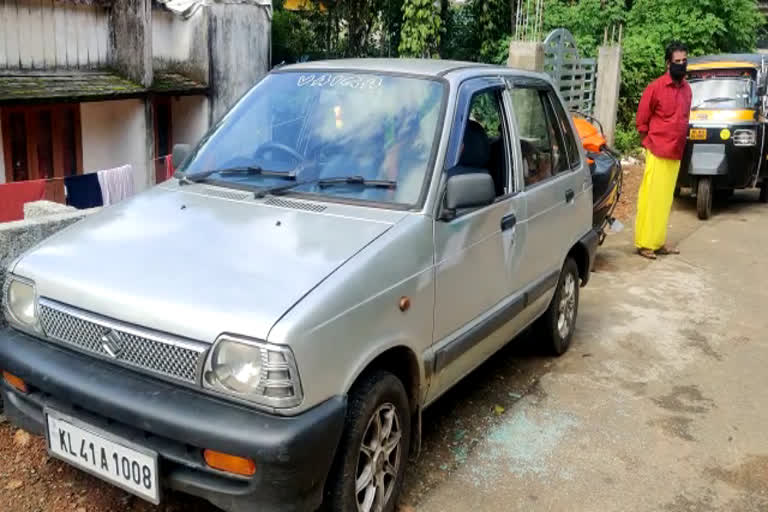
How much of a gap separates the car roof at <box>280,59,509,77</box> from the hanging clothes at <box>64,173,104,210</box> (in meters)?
3.36

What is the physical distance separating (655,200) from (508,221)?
4736 millimetres

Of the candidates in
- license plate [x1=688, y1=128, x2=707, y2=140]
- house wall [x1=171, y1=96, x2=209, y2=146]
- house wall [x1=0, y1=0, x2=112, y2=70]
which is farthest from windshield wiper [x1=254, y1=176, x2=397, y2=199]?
house wall [x1=171, y1=96, x2=209, y2=146]

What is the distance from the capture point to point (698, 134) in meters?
10.1

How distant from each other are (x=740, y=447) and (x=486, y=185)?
7.14ft

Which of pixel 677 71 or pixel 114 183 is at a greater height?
pixel 677 71

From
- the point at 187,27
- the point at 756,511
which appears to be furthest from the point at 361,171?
the point at 187,27

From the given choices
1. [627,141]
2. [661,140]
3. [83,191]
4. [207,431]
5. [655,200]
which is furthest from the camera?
[627,141]

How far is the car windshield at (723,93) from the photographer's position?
1020cm

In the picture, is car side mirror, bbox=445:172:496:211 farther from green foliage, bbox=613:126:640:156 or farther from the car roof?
green foliage, bbox=613:126:640:156

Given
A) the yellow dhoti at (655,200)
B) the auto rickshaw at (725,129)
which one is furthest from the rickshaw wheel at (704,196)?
the yellow dhoti at (655,200)

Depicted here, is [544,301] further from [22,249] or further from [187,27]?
[187,27]

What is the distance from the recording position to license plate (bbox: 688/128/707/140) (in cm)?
1009

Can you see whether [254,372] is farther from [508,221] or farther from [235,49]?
[235,49]

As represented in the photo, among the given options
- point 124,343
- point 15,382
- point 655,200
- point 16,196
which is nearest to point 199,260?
point 124,343
